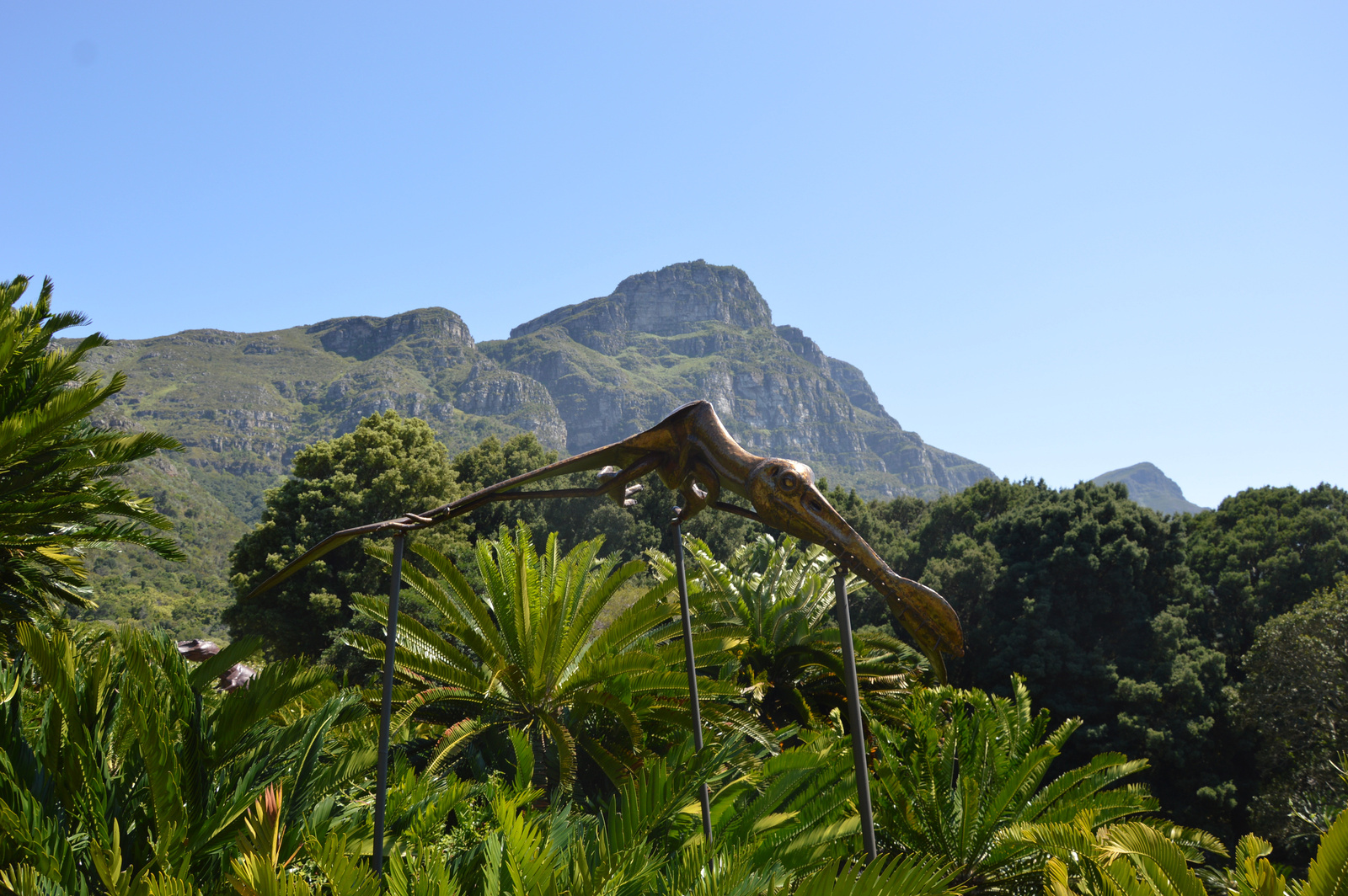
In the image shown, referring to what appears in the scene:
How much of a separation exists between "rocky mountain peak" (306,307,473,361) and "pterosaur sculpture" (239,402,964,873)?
14728 centimetres

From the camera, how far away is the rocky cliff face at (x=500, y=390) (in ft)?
339

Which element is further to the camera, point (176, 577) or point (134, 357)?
point (134, 357)

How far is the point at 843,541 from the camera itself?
3.63 metres

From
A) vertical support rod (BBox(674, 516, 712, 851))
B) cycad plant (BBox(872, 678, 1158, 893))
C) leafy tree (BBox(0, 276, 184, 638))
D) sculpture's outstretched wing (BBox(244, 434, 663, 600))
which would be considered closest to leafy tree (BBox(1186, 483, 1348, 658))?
cycad plant (BBox(872, 678, 1158, 893))

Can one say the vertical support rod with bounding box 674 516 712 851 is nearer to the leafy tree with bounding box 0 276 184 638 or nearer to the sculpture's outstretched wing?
the sculpture's outstretched wing

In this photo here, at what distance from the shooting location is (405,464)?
21203mm

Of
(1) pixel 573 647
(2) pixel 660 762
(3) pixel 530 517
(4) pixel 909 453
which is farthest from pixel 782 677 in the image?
(4) pixel 909 453

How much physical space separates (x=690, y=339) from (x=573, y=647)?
184 metres

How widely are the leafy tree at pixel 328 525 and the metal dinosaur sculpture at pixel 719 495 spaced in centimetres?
1619

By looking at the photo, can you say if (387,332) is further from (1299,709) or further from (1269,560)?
(1299,709)

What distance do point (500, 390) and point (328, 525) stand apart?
113 m

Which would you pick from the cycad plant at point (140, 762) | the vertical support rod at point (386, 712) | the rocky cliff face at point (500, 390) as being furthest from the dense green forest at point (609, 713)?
the rocky cliff face at point (500, 390)

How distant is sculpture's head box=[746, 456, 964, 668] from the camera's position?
336 cm

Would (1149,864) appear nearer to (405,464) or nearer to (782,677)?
(782,677)
